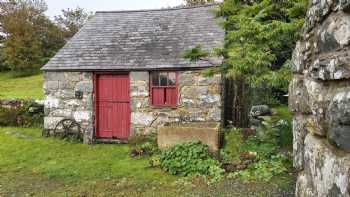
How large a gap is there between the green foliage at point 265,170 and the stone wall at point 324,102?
3.82 meters

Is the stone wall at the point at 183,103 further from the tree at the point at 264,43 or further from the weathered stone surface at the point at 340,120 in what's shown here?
the weathered stone surface at the point at 340,120

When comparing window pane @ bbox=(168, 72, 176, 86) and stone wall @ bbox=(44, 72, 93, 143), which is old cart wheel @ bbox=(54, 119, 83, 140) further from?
window pane @ bbox=(168, 72, 176, 86)

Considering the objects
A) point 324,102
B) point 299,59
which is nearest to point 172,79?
point 299,59

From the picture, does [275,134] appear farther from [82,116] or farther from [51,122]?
[51,122]

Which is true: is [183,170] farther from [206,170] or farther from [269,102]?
[269,102]

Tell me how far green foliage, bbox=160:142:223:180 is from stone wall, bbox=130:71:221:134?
6.72 ft

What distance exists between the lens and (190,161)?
7.43 meters

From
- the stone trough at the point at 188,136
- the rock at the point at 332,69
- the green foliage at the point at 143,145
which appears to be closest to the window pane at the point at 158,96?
the green foliage at the point at 143,145

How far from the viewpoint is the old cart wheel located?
11.0 metres

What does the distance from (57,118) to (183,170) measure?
587cm

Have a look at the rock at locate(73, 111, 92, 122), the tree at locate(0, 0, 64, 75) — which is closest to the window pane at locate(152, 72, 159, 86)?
the rock at locate(73, 111, 92, 122)

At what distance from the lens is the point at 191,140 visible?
325 inches

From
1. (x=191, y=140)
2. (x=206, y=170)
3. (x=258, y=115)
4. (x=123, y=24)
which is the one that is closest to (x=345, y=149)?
(x=206, y=170)

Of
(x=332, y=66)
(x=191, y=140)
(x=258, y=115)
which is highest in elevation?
(x=332, y=66)
